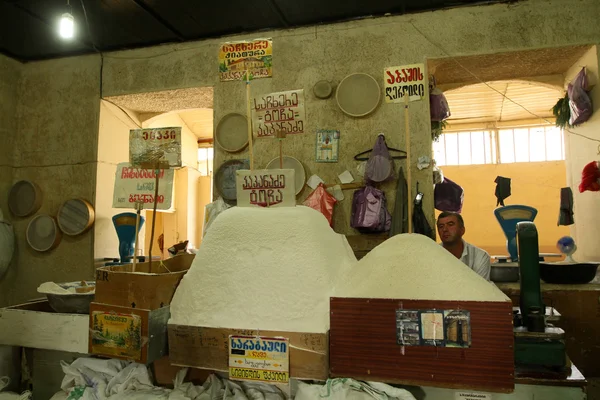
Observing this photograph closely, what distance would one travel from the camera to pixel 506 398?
1318 millimetres

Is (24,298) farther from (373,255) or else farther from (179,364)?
(373,255)

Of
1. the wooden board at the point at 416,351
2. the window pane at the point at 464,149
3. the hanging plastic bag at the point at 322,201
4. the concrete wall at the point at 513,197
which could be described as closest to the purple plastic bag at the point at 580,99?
the hanging plastic bag at the point at 322,201

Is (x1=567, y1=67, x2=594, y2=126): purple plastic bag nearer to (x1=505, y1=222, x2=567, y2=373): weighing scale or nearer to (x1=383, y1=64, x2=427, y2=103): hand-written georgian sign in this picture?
(x1=383, y1=64, x2=427, y2=103): hand-written georgian sign

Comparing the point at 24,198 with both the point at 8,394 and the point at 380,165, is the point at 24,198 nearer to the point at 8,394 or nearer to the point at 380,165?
the point at 8,394

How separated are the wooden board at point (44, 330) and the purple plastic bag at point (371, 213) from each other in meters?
2.20

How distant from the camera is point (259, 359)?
52.2 inches

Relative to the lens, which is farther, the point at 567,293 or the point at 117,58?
the point at 117,58

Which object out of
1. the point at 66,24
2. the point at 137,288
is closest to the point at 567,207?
the point at 137,288

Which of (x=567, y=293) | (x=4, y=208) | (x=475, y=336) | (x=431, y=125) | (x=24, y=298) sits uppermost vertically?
(x=431, y=125)

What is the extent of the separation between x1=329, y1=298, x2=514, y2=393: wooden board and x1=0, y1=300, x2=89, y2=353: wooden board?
1162 millimetres

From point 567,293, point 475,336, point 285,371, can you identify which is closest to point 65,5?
point 285,371

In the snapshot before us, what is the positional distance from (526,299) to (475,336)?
40 centimetres

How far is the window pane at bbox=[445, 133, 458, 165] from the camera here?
9.61 m

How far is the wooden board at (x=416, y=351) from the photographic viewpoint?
1166 mm
